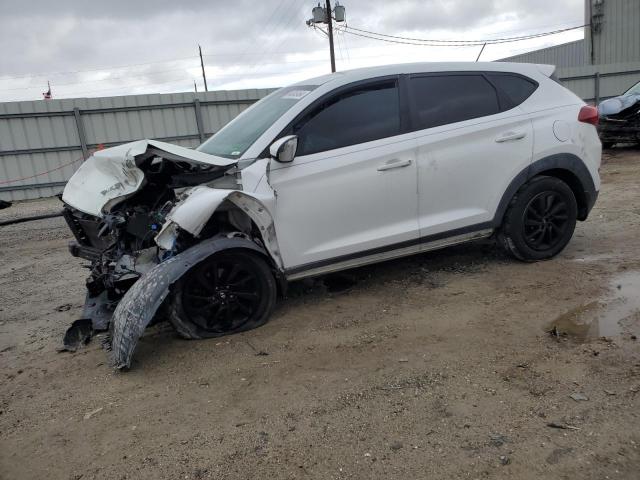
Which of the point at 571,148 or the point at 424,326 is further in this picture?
the point at 571,148

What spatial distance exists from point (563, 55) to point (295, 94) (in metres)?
30.7

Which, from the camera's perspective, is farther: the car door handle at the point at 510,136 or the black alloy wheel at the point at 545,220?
the black alloy wheel at the point at 545,220

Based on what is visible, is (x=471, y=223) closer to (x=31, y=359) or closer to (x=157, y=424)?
(x=157, y=424)

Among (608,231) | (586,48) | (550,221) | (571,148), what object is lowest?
(608,231)

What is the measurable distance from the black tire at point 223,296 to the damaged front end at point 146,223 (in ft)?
0.37

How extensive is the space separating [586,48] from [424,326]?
27855 mm

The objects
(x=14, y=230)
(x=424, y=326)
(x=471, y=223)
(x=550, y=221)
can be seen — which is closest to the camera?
(x=424, y=326)

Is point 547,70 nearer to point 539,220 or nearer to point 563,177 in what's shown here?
point 563,177

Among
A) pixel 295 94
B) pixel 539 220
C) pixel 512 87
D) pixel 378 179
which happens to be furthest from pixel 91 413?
pixel 512 87

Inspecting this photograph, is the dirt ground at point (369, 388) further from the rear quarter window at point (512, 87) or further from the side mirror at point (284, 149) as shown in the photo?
the rear quarter window at point (512, 87)

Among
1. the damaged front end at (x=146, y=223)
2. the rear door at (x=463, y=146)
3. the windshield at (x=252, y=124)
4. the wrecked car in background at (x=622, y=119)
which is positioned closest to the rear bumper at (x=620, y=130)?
the wrecked car in background at (x=622, y=119)

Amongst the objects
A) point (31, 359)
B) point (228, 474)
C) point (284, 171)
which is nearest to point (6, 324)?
point (31, 359)

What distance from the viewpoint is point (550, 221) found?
475cm

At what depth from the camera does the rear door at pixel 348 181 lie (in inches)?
151
